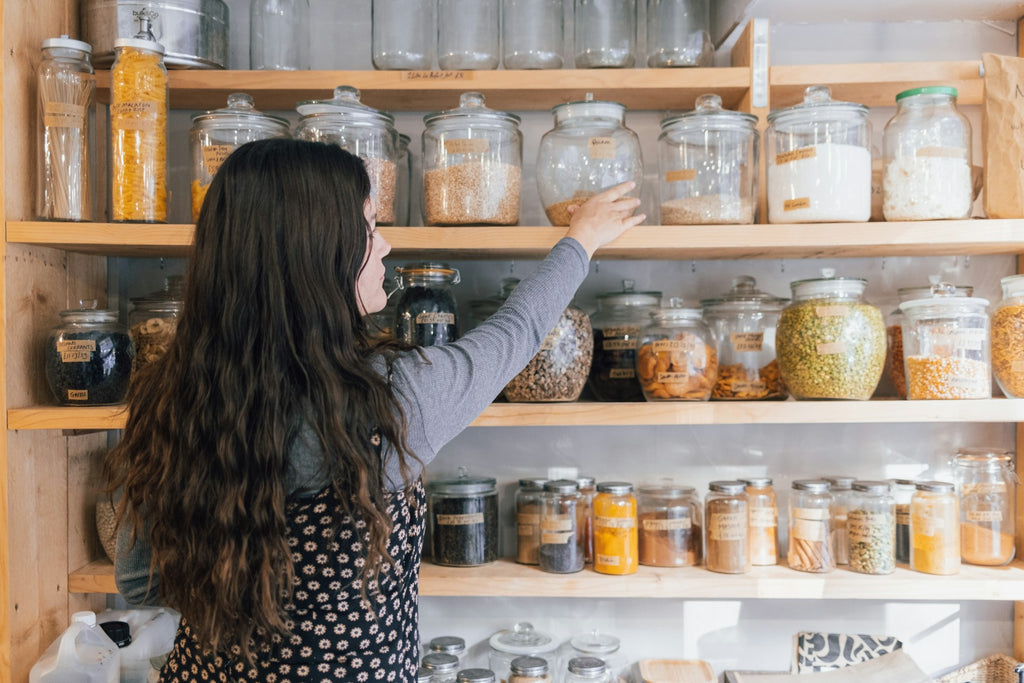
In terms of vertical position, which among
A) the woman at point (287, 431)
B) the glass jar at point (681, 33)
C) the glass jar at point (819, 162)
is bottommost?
the woman at point (287, 431)

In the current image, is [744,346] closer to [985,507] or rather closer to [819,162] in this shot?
[819,162]

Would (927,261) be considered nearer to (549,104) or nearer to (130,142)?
(549,104)

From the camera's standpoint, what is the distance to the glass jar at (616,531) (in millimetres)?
1493

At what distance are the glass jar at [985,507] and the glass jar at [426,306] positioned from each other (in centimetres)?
98

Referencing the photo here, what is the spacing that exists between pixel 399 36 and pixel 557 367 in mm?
711

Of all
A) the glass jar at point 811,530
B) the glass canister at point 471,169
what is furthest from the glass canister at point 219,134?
the glass jar at point 811,530

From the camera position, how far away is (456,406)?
1007 millimetres

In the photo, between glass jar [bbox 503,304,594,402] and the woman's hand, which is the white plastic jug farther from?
the woman's hand

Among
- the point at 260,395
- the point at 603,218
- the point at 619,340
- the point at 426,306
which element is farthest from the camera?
the point at 619,340

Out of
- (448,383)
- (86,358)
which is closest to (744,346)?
(448,383)

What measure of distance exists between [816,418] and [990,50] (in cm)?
90

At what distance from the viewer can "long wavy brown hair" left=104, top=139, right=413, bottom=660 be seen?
3.03 ft

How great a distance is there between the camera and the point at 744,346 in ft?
4.96

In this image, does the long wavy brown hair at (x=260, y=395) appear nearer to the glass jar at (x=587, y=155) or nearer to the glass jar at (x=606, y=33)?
the glass jar at (x=587, y=155)
